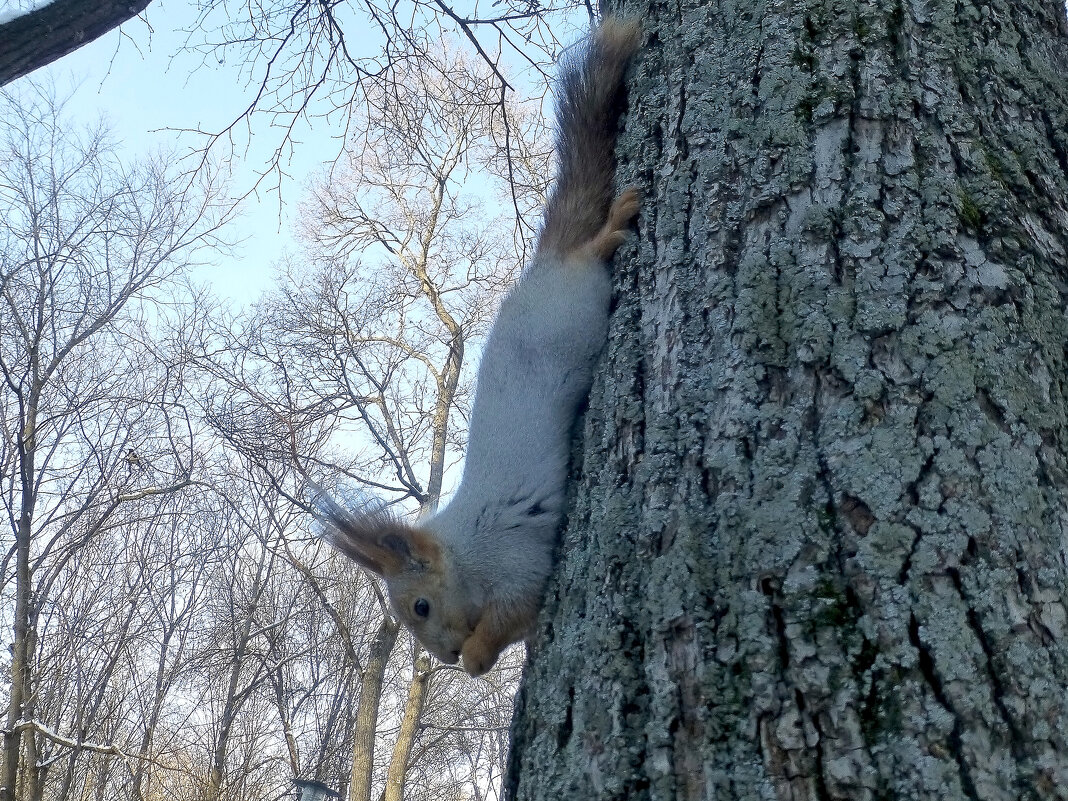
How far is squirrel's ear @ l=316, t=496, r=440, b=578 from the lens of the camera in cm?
281

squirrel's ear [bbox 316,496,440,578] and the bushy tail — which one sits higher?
the bushy tail

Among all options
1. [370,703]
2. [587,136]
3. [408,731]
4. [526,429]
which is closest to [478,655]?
[526,429]

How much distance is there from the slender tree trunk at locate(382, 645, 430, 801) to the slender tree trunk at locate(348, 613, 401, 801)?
44 centimetres

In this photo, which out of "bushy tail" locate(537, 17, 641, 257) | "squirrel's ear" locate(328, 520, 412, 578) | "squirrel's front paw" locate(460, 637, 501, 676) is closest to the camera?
"bushy tail" locate(537, 17, 641, 257)

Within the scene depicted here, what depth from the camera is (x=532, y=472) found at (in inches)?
92.4

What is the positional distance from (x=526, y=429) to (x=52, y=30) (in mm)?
1926

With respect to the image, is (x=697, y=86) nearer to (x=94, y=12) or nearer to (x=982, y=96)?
(x=982, y=96)

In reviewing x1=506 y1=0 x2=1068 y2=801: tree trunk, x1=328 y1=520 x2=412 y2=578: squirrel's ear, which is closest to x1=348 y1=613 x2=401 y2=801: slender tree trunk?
x1=328 y1=520 x2=412 y2=578: squirrel's ear

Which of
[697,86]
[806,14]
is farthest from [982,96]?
[697,86]

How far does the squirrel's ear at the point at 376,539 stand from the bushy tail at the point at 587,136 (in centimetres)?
104

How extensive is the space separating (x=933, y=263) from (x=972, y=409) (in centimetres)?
26

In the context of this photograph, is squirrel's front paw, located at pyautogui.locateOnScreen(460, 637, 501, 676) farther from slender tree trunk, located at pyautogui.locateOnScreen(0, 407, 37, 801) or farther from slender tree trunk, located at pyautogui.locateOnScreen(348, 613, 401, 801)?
slender tree trunk, located at pyautogui.locateOnScreen(348, 613, 401, 801)

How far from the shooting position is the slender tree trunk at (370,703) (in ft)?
32.7

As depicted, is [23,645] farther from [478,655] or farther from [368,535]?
[478,655]
